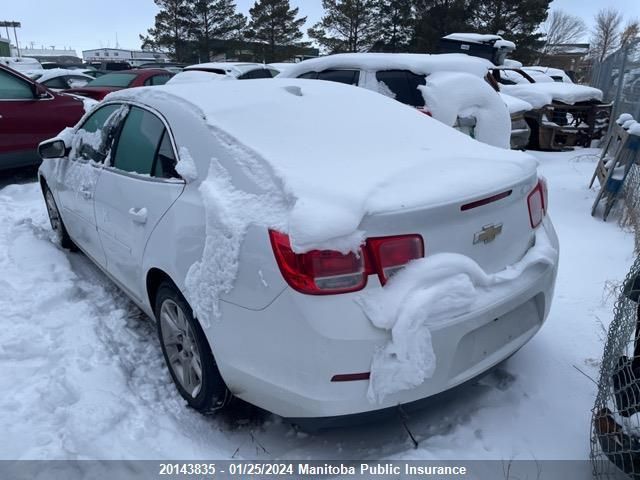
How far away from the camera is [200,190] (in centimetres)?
234

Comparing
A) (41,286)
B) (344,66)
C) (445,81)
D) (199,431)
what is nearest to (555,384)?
(199,431)

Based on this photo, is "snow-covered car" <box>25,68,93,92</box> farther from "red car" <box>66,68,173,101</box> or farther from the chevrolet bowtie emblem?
the chevrolet bowtie emblem

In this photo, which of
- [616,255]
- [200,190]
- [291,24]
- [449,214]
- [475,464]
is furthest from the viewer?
[291,24]

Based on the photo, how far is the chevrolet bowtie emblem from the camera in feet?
7.04

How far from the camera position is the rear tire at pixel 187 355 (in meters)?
2.35

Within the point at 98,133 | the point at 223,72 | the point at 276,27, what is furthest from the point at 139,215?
the point at 276,27

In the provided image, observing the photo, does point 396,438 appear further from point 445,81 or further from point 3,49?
point 3,49

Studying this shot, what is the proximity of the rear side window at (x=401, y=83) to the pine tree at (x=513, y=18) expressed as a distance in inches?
1223

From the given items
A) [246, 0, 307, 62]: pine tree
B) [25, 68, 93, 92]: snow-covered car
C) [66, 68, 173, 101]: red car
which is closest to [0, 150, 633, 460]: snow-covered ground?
[66, 68, 173, 101]: red car

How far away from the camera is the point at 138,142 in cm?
303

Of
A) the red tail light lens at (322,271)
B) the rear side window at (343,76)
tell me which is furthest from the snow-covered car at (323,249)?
the rear side window at (343,76)

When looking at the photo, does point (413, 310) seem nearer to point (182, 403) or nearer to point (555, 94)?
point (182, 403)

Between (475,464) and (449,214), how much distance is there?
1.06 meters

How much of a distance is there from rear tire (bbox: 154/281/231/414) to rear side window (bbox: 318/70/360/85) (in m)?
4.75
